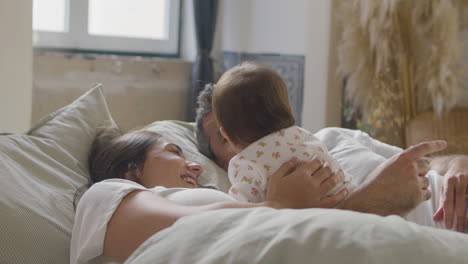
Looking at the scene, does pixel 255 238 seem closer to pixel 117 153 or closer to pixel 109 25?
pixel 117 153

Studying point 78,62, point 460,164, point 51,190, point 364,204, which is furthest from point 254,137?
point 78,62

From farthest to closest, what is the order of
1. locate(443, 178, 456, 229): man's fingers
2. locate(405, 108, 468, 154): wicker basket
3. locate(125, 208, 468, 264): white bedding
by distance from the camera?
locate(405, 108, 468, 154): wicker basket → locate(443, 178, 456, 229): man's fingers → locate(125, 208, 468, 264): white bedding

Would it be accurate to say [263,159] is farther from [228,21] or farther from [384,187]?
[228,21]

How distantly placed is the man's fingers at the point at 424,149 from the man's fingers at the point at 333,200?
0.55ft

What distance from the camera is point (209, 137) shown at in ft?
6.55

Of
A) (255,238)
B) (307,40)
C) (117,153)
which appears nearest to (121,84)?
(307,40)

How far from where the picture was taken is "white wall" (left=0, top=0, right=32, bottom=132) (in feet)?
6.73

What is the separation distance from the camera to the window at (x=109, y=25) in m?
3.29

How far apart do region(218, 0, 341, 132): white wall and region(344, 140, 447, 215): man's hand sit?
197 centimetres

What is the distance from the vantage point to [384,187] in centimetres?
147

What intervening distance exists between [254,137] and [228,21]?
247 cm

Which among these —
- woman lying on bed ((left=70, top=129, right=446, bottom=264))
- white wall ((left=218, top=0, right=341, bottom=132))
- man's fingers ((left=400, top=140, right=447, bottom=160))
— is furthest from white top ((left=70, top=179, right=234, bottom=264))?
white wall ((left=218, top=0, right=341, bottom=132))

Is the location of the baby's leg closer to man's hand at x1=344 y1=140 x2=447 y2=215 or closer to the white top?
man's hand at x1=344 y1=140 x2=447 y2=215

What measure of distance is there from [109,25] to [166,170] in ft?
6.72
